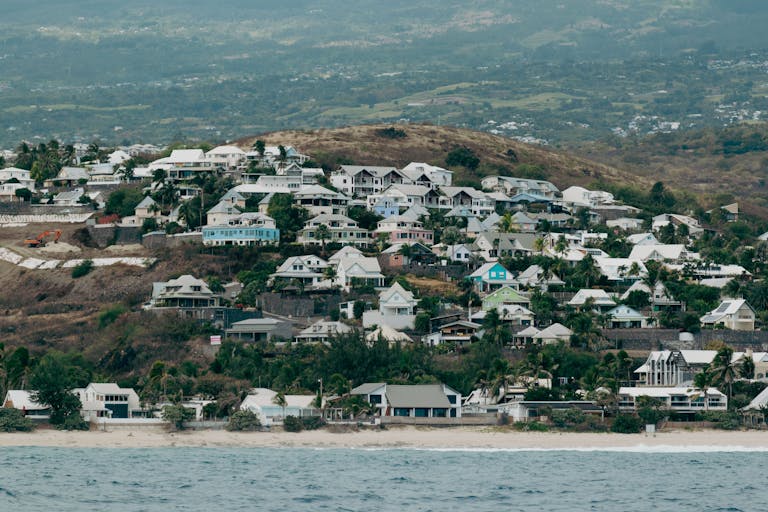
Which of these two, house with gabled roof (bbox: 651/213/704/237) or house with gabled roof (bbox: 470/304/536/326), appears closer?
house with gabled roof (bbox: 470/304/536/326)

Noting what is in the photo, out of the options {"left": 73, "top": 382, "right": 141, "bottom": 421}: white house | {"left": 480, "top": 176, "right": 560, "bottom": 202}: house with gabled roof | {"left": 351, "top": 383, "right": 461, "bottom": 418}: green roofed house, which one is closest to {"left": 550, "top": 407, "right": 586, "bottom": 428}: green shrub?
{"left": 351, "top": 383, "right": 461, "bottom": 418}: green roofed house

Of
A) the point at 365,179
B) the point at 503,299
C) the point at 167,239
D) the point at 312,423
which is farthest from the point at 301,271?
the point at 365,179

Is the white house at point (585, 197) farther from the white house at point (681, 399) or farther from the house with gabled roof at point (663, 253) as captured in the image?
the white house at point (681, 399)

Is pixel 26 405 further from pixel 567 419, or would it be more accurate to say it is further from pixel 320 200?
pixel 320 200

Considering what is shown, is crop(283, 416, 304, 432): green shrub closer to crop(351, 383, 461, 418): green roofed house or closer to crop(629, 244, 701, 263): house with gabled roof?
crop(351, 383, 461, 418): green roofed house

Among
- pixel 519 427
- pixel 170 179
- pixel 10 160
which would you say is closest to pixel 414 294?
pixel 519 427

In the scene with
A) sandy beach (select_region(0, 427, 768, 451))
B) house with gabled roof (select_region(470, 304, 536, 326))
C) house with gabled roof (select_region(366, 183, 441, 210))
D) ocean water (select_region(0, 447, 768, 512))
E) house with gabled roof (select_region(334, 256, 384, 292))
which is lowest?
ocean water (select_region(0, 447, 768, 512))
